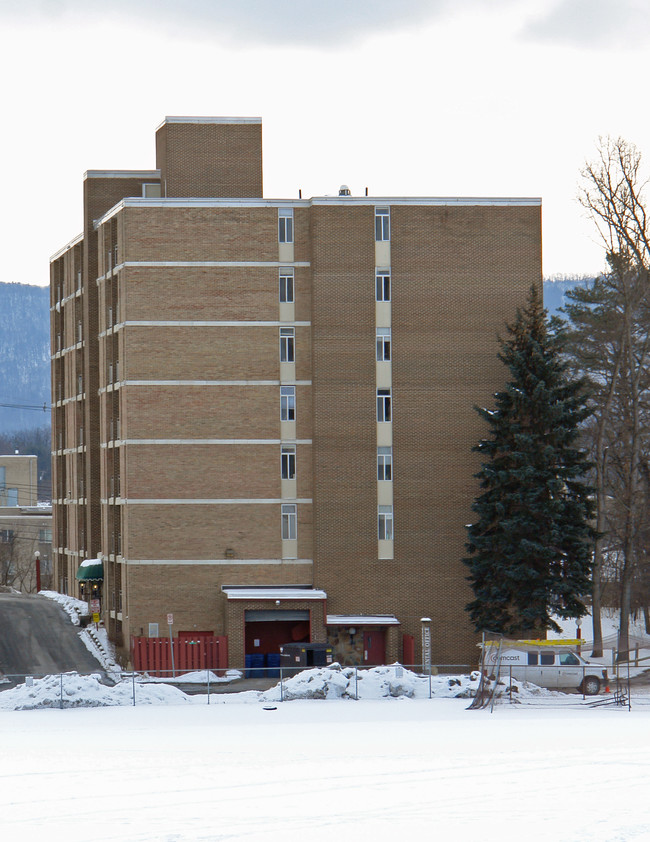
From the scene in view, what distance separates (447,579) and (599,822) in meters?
→ 37.7

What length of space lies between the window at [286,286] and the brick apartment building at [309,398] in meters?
0.11

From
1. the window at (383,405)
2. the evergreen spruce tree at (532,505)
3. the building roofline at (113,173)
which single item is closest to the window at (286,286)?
the window at (383,405)

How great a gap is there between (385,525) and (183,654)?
11.1 metres

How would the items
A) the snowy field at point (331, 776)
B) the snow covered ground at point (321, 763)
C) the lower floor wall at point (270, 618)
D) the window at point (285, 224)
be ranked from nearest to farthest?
the snowy field at point (331, 776)
the snow covered ground at point (321, 763)
the lower floor wall at point (270, 618)
the window at point (285, 224)

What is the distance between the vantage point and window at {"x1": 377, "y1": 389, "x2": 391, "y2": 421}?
189 ft

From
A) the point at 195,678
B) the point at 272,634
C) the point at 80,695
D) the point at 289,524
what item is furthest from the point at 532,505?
the point at 80,695

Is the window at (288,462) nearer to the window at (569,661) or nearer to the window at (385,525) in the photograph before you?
the window at (385,525)

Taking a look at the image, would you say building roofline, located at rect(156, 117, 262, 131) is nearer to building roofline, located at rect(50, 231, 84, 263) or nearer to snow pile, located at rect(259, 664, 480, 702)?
building roofline, located at rect(50, 231, 84, 263)

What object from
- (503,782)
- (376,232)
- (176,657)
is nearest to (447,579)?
(176,657)

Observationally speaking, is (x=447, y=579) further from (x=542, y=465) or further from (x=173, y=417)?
(x=173, y=417)

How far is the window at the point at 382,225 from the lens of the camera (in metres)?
57.6

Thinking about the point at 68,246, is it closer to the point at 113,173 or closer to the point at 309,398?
the point at 113,173

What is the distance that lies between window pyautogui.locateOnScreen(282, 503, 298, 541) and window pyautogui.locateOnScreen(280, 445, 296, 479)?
4.70 ft

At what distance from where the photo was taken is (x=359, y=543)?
56.9 m
